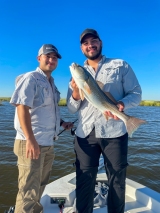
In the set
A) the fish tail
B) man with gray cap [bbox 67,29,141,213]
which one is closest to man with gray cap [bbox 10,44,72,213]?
man with gray cap [bbox 67,29,141,213]

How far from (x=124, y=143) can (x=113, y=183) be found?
674 millimetres

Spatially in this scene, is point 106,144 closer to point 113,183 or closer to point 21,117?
point 113,183

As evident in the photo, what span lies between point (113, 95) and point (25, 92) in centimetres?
142

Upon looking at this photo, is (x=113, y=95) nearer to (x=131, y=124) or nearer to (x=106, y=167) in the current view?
(x=131, y=124)

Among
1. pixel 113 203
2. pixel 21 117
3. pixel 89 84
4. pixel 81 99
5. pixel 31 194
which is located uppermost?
pixel 89 84

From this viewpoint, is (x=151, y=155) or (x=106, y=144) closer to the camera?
(x=106, y=144)

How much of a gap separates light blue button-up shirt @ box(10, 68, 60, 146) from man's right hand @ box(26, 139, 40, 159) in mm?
195

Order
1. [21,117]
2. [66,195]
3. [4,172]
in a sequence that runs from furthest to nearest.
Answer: [4,172], [66,195], [21,117]

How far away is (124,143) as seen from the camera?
320cm

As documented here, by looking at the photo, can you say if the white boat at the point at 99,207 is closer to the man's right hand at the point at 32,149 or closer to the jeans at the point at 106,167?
the jeans at the point at 106,167

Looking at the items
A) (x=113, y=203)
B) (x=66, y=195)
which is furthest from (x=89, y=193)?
(x=66, y=195)

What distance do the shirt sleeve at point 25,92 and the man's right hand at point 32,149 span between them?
0.53 m

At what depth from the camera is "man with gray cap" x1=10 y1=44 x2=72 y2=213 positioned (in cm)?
289

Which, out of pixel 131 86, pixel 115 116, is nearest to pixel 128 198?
pixel 115 116
